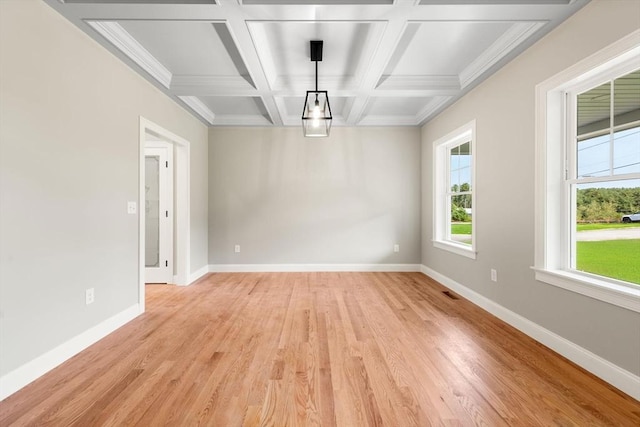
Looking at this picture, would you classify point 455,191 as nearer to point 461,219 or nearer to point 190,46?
point 461,219

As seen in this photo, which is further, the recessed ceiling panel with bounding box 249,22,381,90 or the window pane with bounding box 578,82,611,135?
the recessed ceiling panel with bounding box 249,22,381,90

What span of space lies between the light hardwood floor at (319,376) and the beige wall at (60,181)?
39 cm

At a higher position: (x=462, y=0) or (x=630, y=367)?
(x=462, y=0)

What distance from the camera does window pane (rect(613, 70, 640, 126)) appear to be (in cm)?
196

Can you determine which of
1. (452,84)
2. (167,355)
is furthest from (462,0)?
(167,355)

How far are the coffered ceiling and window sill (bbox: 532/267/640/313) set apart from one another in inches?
75.1

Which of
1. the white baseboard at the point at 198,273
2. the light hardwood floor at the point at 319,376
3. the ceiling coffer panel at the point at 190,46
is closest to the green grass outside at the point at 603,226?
the light hardwood floor at the point at 319,376

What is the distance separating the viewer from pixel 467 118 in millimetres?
3762

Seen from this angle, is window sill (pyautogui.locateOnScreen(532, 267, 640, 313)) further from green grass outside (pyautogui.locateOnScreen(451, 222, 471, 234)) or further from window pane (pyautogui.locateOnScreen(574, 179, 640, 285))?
green grass outside (pyautogui.locateOnScreen(451, 222, 471, 234))

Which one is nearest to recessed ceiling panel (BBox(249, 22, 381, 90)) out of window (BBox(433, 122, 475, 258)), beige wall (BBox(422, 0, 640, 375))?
beige wall (BBox(422, 0, 640, 375))

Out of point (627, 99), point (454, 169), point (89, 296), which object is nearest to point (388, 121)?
point (454, 169)

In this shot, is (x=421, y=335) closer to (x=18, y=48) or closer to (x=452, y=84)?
(x=452, y=84)

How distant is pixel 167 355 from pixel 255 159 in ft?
11.7

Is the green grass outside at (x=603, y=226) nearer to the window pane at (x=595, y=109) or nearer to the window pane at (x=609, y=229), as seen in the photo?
the window pane at (x=609, y=229)
